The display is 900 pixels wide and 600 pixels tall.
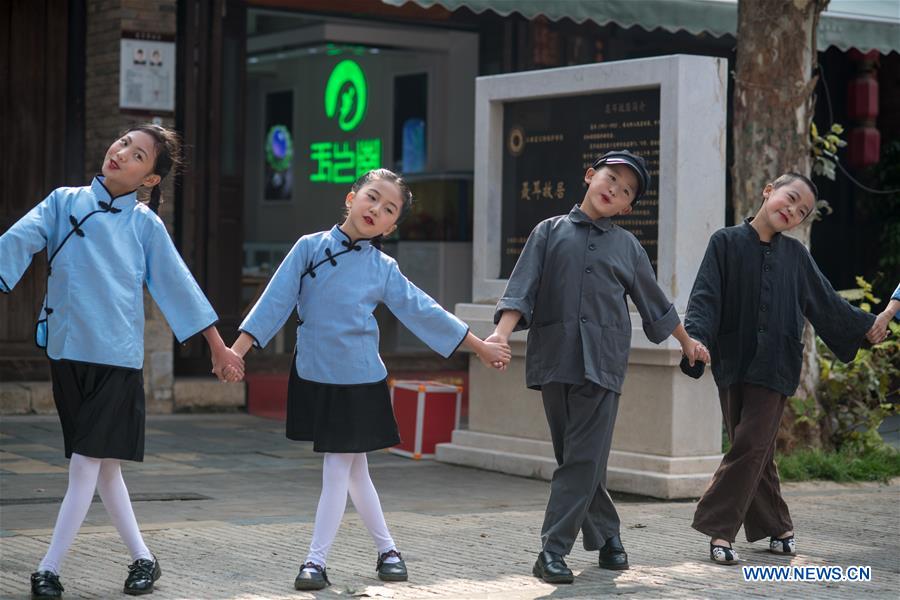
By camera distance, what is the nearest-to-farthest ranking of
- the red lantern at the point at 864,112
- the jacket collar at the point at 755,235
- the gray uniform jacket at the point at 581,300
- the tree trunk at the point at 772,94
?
1. the gray uniform jacket at the point at 581,300
2. the jacket collar at the point at 755,235
3. the tree trunk at the point at 772,94
4. the red lantern at the point at 864,112

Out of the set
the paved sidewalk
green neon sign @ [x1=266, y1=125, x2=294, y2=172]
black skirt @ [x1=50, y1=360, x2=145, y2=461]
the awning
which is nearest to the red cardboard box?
the paved sidewalk

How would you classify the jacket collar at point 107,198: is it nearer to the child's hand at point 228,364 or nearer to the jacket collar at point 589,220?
the child's hand at point 228,364

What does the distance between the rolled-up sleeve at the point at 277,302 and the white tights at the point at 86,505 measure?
699 millimetres

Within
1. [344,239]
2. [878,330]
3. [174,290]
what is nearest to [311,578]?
[174,290]

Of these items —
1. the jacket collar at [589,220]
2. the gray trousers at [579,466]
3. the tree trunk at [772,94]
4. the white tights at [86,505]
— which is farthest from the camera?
the tree trunk at [772,94]

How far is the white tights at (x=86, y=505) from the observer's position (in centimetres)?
532

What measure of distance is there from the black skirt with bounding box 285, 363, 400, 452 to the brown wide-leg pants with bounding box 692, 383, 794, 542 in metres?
1.55

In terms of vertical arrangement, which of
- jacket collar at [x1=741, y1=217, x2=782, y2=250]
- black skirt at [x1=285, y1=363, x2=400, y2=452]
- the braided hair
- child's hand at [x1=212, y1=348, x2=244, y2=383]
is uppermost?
the braided hair

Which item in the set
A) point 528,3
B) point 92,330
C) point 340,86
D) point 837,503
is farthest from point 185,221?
point 92,330

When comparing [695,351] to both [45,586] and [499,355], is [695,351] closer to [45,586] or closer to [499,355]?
[499,355]

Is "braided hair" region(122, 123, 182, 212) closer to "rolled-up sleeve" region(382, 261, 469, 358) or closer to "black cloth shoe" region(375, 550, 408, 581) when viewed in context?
"rolled-up sleeve" region(382, 261, 469, 358)

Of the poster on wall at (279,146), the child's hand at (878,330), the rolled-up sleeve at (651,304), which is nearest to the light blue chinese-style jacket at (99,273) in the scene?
the rolled-up sleeve at (651,304)

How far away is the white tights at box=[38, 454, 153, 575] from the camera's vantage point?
5.32m

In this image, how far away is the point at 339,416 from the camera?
5629 mm
